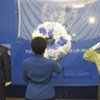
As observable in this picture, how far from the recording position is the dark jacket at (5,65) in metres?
4.33

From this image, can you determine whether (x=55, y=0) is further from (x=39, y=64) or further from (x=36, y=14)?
(x=39, y=64)

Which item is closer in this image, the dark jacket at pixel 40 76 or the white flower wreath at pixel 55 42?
the dark jacket at pixel 40 76

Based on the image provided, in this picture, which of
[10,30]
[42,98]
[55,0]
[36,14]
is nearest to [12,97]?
[10,30]

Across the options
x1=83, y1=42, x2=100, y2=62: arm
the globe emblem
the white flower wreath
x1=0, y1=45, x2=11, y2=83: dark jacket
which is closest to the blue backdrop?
the globe emblem

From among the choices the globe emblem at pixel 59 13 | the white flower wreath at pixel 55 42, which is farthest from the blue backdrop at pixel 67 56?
the white flower wreath at pixel 55 42

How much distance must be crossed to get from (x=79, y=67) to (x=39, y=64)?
1960mm

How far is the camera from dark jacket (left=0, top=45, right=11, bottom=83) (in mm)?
4330

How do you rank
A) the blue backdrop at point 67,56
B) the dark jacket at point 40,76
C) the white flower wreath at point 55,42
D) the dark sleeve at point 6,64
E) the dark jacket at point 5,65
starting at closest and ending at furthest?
1. the dark jacket at point 40,76
2. the white flower wreath at point 55,42
3. the dark jacket at point 5,65
4. the dark sleeve at point 6,64
5. the blue backdrop at point 67,56

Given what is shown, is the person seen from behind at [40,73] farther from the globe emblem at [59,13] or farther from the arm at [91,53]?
the globe emblem at [59,13]

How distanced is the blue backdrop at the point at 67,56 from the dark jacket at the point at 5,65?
378 mm

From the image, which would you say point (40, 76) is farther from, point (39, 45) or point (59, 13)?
point (59, 13)

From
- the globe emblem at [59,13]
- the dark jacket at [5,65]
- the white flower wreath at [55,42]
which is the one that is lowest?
the dark jacket at [5,65]

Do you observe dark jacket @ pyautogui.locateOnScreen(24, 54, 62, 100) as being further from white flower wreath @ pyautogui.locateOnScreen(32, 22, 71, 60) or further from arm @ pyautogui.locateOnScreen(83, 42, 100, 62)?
arm @ pyautogui.locateOnScreen(83, 42, 100, 62)

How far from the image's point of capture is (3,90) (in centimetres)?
437
